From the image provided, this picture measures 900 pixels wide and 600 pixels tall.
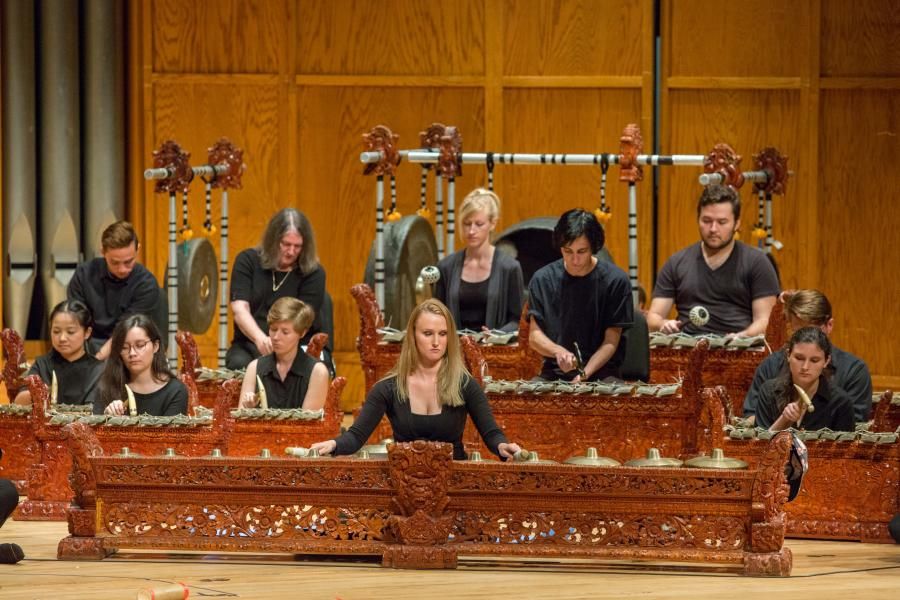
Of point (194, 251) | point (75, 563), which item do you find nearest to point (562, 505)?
point (75, 563)

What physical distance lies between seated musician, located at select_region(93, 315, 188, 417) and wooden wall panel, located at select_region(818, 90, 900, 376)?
4.26 meters

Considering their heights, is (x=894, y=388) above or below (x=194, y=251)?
below

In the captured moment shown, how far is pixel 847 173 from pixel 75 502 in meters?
5.31

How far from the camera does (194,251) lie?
8.64 m

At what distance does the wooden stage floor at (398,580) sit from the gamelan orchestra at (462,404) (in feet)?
0.23

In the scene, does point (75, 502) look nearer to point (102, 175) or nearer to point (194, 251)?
point (194, 251)

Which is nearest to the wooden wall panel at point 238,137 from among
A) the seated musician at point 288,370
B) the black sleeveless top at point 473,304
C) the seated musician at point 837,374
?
the black sleeveless top at point 473,304

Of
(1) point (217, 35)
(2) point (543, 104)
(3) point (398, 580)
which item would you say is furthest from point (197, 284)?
(3) point (398, 580)

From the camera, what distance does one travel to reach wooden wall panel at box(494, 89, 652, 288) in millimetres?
9500

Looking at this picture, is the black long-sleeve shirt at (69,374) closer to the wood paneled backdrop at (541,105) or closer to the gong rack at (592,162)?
the gong rack at (592,162)

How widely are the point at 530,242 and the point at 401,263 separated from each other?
1.09 meters

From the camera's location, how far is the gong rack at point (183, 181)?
816 cm

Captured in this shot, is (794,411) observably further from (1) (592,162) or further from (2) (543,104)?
(2) (543,104)

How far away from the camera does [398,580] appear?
5.07 m
